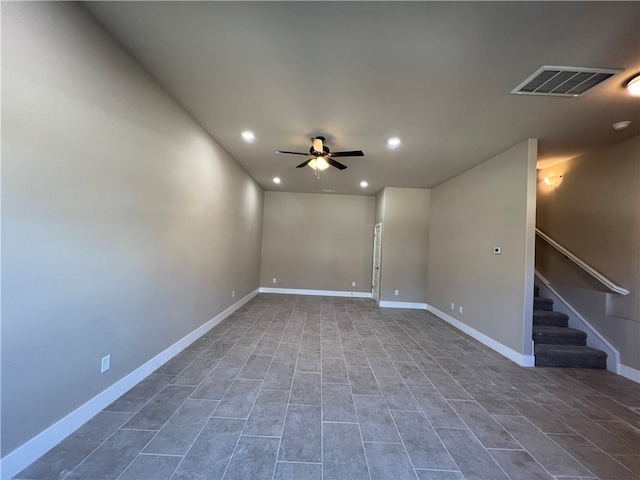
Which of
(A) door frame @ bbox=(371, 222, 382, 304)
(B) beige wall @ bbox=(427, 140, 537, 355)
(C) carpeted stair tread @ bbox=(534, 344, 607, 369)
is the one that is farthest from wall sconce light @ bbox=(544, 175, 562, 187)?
(A) door frame @ bbox=(371, 222, 382, 304)

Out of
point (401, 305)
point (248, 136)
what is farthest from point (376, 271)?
point (248, 136)

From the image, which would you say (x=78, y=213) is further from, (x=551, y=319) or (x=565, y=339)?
(x=551, y=319)

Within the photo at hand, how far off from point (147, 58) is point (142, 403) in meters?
2.90

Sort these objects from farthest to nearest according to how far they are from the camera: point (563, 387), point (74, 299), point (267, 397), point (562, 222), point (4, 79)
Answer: point (562, 222), point (563, 387), point (267, 397), point (74, 299), point (4, 79)

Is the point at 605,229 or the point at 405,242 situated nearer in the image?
the point at 605,229

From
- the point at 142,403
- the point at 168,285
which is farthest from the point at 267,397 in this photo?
the point at 168,285

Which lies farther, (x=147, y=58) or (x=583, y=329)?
(x=583, y=329)

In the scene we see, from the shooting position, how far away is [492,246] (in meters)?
3.81

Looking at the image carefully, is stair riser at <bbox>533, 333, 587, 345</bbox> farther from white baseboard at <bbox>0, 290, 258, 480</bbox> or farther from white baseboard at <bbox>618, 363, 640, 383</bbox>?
white baseboard at <bbox>0, 290, 258, 480</bbox>

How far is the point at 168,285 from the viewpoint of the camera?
2.72 metres

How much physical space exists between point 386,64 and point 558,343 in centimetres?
423

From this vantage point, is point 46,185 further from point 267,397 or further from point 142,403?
point 267,397

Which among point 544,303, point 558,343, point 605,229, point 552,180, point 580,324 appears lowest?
point 558,343

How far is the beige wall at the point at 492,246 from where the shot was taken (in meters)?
3.18
